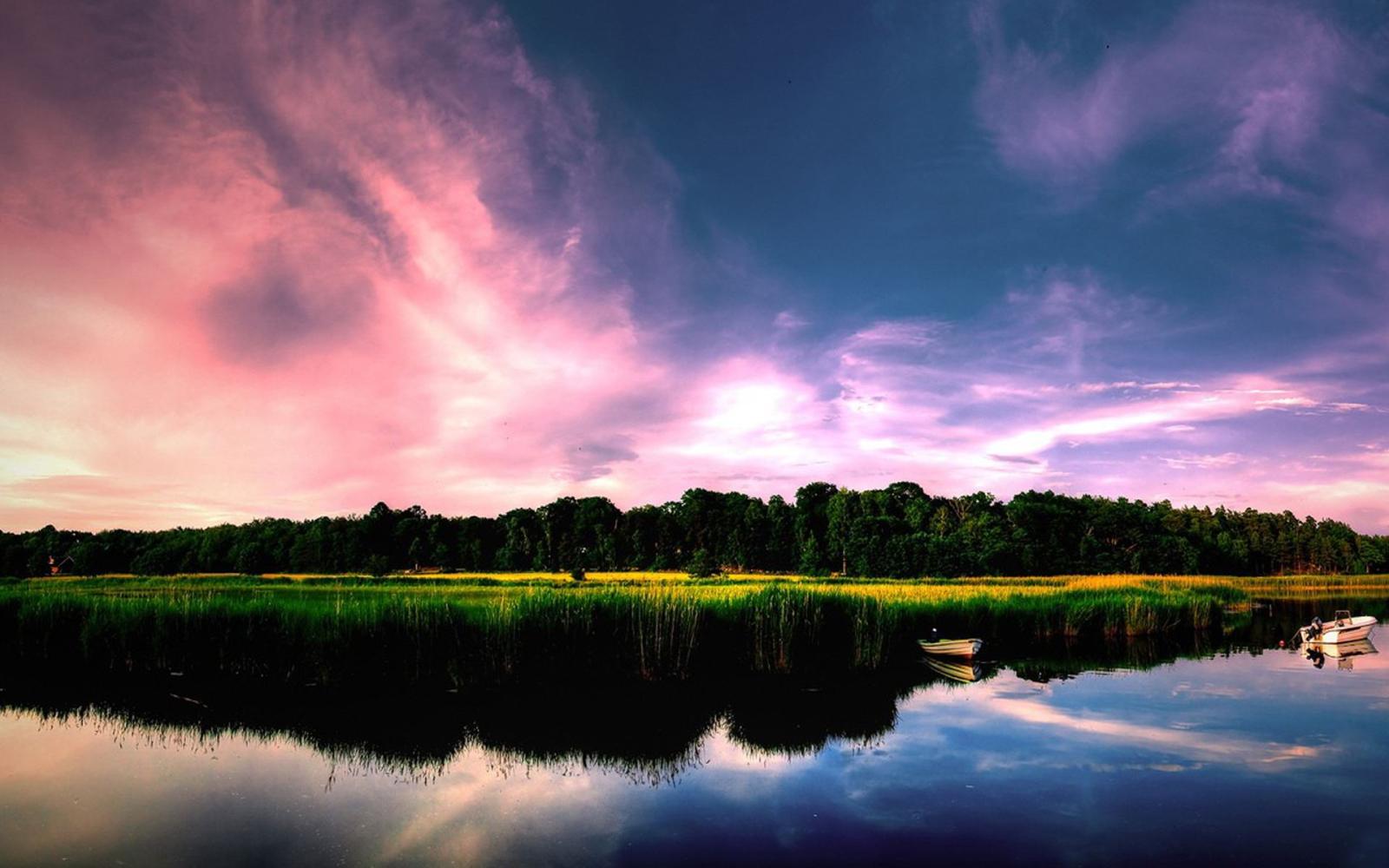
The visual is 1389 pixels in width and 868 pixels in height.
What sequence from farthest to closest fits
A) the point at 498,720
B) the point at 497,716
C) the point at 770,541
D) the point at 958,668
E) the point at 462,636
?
1. the point at 770,541
2. the point at 958,668
3. the point at 462,636
4. the point at 497,716
5. the point at 498,720

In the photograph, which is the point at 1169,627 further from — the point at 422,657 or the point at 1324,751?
the point at 422,657

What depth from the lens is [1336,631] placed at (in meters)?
26.5

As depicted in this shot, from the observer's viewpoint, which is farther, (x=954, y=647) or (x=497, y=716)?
(x=954, y=647)

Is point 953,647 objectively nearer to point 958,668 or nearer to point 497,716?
point 958,668

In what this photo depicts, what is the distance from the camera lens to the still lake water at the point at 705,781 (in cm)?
859

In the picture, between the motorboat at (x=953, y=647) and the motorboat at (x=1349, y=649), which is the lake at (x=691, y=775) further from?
the motorboat at (x=1349, y=649)

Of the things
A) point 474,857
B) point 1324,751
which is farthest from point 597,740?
point 1324,751

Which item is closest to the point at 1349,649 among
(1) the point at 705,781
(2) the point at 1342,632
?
(2) the point at 1342,632

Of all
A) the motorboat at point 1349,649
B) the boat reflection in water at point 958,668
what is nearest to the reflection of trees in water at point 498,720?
the boat reflection in water at point 958,668

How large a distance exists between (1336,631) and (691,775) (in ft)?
88.9

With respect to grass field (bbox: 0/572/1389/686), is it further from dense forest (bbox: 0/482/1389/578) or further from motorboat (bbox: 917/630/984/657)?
dense forest (bbox: 0/482/1389/578)

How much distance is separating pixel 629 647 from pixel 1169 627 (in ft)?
83.0

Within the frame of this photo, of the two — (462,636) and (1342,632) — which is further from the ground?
(462,636)

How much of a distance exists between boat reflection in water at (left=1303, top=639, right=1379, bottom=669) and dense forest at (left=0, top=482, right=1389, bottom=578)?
41119mm
